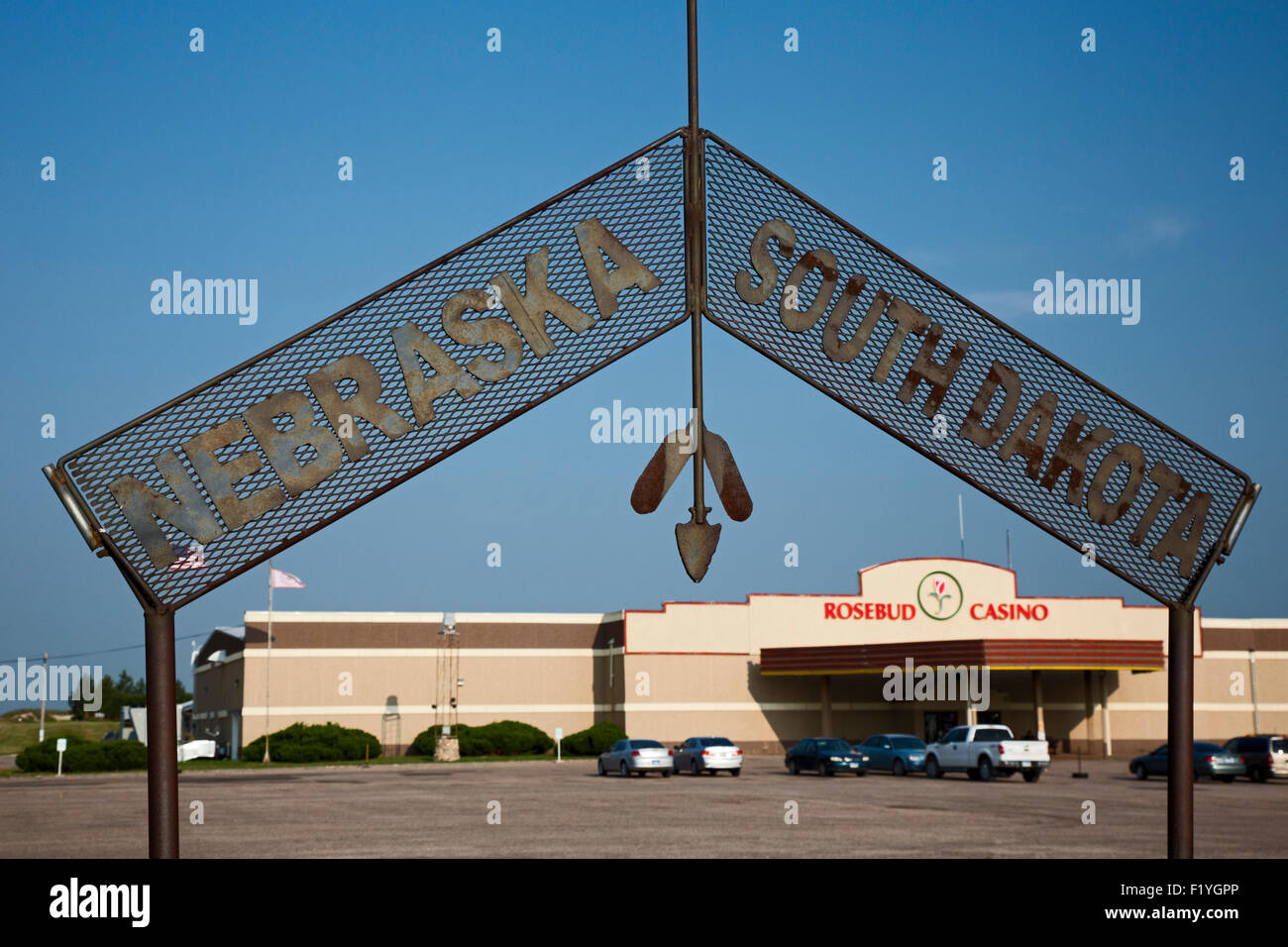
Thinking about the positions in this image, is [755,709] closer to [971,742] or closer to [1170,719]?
[971,742]

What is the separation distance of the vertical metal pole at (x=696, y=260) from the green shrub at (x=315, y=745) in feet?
173

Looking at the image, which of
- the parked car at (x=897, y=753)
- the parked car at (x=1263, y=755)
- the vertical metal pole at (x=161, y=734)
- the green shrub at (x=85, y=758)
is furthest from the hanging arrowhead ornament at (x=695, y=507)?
the green shrub at (x=85, y=758)

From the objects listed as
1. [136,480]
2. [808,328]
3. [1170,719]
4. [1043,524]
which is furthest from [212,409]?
[1170,719]

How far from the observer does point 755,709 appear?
60.4m

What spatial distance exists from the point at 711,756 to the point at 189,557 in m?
36.8

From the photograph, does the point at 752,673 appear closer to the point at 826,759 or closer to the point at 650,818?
the point at 826,759

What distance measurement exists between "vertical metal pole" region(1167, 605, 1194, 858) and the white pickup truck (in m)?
30.4

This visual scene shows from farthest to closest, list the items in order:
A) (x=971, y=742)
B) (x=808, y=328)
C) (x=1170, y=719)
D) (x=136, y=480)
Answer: (x=971, y=742) → (x=1170, y=719) → (x=808, y=328) → (x=136, y=480)

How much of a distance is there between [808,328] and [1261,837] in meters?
16.5

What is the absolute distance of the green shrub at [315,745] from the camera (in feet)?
182

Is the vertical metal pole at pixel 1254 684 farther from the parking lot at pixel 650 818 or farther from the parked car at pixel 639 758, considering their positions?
the parked car at pixel 639 758

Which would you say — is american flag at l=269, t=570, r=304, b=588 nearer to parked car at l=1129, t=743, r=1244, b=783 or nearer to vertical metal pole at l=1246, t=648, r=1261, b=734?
parked car at l=1129, t=743, r=1244, b=783

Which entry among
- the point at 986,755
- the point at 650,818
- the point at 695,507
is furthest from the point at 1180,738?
the point at 986,755
